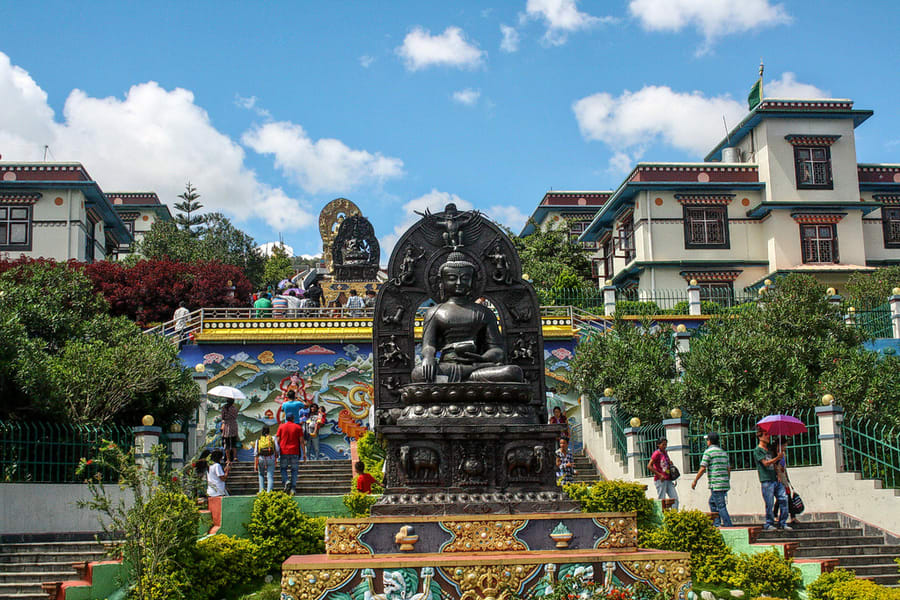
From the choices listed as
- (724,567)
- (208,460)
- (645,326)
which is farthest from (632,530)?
(645,326)

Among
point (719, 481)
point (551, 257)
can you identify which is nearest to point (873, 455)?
point (719, 481)

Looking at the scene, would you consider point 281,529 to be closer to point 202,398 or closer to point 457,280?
point 457,280

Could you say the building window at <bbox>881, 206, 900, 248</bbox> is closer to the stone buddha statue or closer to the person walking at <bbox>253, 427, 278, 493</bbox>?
the person walking at <bbox>253, 427, 278, 493</bbox>

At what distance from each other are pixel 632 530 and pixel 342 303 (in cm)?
2550

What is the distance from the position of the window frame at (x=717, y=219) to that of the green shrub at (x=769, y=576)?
2588 cm

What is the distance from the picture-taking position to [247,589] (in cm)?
1184

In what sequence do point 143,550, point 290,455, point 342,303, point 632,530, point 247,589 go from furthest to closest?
point 342,303 → point 290,455 → point 247,589 → point 143,550 → point 632,530

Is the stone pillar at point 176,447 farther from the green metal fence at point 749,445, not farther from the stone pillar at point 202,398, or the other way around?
the green metal fence at point 749,445

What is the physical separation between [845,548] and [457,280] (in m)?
6.24

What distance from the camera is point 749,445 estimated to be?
16469 mm

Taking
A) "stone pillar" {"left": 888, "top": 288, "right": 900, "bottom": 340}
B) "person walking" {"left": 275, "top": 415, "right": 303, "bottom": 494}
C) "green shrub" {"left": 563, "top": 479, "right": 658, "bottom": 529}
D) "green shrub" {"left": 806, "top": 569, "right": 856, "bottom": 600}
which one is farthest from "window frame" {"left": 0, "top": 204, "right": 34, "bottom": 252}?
"green shrub" {"left": 806, "top": 569, "right": 856, "bottom": 600}

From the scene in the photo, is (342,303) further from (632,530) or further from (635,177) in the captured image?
(632,530)

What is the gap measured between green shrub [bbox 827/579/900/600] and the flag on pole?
98.5ft

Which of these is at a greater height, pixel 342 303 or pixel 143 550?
pixel 342 303
